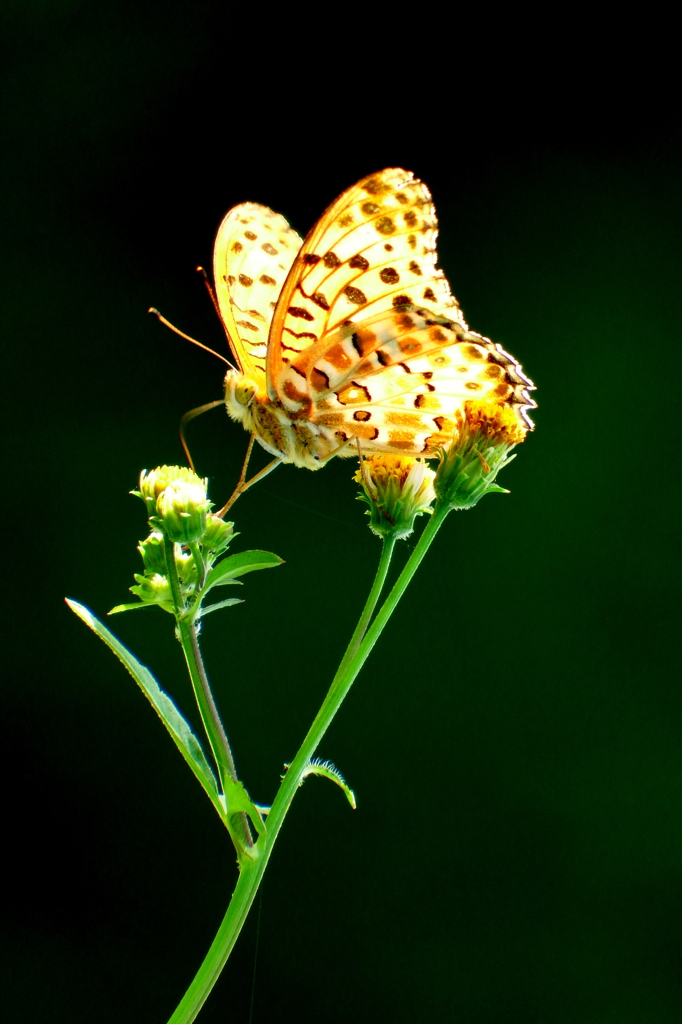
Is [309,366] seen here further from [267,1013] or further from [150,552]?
[267,1013]

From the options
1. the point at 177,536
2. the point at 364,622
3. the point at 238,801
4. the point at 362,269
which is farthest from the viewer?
the point at 362,269

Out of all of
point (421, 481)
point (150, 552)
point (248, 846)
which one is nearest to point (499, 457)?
point (421, 481)

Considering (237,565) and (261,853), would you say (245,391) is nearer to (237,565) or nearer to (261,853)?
(237,565)

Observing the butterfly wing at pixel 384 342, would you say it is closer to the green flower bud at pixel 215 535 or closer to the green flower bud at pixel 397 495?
the green flower bud at pixel 397 495

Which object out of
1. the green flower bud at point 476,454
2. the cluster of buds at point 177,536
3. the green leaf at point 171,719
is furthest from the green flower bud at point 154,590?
the green flower bud at point 476,454

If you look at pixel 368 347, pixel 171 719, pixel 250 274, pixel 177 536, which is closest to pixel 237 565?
pixel 177 536

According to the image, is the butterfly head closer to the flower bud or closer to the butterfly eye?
the butterfly eye
